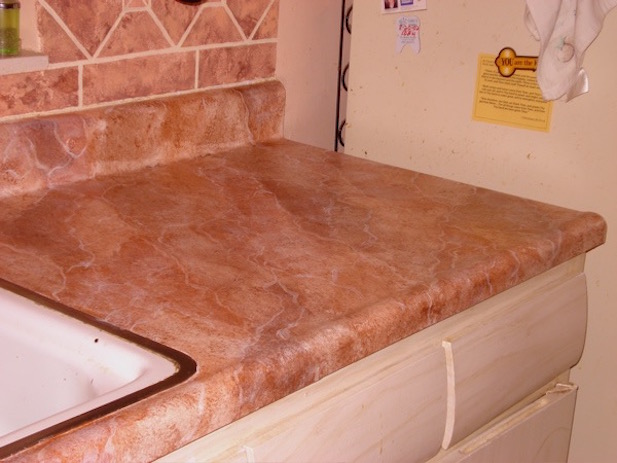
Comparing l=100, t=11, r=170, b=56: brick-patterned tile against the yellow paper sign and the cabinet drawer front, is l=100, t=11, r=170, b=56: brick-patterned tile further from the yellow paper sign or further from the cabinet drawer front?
the cabinet drawer front

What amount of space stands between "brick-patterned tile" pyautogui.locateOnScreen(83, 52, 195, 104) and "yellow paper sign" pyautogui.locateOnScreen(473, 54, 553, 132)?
1.63 feet

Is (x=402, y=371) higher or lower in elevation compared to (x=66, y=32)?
lower

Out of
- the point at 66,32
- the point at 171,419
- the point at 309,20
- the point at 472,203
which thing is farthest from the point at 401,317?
the point at 309,20

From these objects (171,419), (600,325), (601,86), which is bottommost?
(600,325)

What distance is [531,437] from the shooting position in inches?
54.4

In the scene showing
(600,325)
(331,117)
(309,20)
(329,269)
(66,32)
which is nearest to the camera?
(329,269)

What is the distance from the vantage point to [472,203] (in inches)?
58.7

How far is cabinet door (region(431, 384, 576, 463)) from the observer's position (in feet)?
4.18

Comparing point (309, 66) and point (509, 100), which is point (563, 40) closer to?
point (509, 100)

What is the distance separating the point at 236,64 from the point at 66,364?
873mm

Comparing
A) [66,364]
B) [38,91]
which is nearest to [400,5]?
[38,91]

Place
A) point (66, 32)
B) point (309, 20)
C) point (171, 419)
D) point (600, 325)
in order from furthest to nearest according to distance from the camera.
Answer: point (309, 20), point (600, 325), point (66, 32), point (171, 419)

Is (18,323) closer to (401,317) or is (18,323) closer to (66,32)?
(401,317)

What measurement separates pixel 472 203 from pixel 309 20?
1.93 ft
